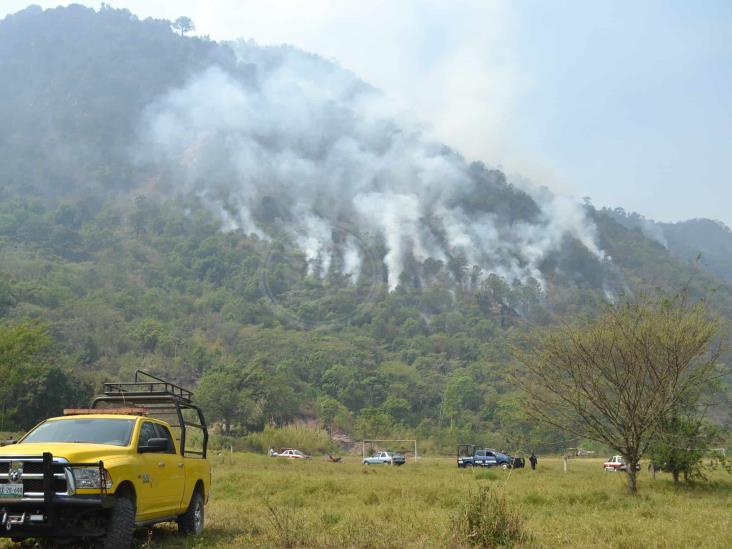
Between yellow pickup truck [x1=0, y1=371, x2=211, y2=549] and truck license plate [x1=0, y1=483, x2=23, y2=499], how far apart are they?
0.5 inches

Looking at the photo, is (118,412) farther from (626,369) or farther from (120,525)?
(626,369)

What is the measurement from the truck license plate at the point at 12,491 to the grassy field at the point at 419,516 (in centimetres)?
181

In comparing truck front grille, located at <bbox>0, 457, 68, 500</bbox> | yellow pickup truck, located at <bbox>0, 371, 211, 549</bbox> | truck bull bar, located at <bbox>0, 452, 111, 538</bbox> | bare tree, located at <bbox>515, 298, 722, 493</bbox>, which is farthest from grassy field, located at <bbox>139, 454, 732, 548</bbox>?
bare tree, located at <bbox>515, 298, 722, 493</bbox>

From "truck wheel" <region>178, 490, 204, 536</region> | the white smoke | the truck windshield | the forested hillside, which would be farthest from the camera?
the white smoke

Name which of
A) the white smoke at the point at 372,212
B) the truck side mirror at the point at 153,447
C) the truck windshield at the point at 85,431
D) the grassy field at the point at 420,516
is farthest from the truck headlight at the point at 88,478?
the white smoke at the point at 372,212

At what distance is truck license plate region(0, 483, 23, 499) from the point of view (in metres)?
8.26

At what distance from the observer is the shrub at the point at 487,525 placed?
33.2 ft

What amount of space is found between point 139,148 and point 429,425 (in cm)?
14523

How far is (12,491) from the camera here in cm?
827

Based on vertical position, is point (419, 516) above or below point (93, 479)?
below

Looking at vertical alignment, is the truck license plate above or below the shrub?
above

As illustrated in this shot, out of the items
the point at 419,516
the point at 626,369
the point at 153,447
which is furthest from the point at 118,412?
the point at 626,369

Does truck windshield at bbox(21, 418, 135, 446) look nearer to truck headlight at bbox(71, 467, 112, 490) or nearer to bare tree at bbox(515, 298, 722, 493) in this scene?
truck headlight at bbox(71, 467, 112, 490)

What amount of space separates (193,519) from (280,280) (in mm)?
134258
